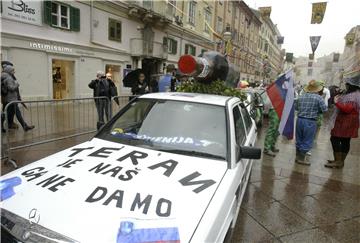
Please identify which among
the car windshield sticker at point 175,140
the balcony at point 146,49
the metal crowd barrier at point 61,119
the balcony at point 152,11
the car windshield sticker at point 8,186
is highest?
the balcony at point 152,11

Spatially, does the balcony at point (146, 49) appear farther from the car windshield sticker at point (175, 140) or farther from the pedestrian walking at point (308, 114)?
the car windshield sticker at point (175, 140)

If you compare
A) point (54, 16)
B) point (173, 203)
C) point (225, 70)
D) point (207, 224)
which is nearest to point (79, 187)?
point (173, 203)

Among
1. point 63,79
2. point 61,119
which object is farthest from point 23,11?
point 61,119

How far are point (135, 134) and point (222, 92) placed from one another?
2084mm

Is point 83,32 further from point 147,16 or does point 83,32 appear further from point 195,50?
point 195,50

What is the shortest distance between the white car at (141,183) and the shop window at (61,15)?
1273cm

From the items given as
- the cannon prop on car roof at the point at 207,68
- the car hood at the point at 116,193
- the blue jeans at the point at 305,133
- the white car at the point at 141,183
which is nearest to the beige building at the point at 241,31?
the blue jeans at the point at 305,133

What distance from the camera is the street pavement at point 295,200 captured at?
3393mm

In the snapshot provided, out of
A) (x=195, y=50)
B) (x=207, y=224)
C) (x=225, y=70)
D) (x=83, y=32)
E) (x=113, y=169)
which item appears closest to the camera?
(x=207, y=224)

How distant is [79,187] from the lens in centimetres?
211

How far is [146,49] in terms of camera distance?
67.4ft

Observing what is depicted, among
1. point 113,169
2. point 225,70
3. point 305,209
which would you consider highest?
point 225,70

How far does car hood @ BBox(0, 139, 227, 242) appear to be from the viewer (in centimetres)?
172

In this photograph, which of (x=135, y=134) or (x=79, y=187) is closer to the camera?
(x=79, y=187)
